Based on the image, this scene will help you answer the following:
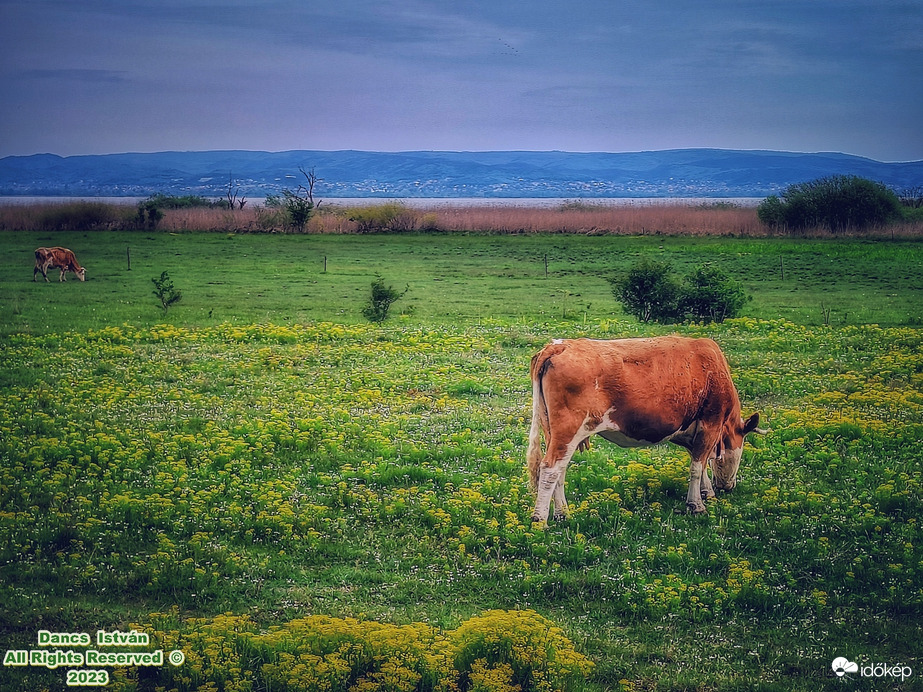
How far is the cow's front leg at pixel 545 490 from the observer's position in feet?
35.4

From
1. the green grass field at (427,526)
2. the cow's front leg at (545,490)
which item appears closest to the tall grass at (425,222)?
the green grass field at (427,526)

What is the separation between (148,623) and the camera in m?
8.45

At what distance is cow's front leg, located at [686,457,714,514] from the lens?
11.4 meters

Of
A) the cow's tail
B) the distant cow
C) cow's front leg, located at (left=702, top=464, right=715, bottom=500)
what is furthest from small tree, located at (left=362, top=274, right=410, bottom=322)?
the distant cow

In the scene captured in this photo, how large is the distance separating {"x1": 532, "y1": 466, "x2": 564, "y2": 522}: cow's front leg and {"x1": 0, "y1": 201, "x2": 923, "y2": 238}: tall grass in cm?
5292

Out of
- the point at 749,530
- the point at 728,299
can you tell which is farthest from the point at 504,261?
the point at 749,530

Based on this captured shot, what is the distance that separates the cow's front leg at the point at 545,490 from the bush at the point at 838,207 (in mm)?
56344

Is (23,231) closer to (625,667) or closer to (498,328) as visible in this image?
(498,328)

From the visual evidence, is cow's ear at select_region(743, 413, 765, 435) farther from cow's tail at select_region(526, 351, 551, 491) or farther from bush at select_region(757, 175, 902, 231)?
bush at select_region(757, 175, 902, 231)

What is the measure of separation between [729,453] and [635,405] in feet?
6.56

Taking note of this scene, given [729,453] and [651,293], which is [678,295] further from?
[729,453]

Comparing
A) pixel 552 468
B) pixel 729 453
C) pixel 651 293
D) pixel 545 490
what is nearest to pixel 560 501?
pixel 545 490

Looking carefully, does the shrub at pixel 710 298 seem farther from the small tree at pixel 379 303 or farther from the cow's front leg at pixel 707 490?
the cow's front leg at pixel 707 490

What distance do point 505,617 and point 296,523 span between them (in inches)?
152
